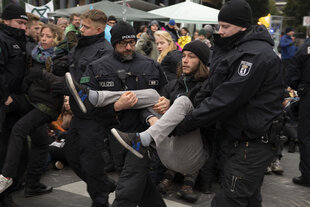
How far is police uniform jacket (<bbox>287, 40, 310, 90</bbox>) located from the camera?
5914mm

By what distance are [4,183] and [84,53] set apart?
1640 mm

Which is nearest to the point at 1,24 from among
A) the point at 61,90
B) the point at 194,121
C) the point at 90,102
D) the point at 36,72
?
the point at 36,72

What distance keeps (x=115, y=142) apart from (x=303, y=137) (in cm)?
340

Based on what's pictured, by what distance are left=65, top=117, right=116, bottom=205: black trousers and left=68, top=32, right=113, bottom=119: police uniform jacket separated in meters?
0.17

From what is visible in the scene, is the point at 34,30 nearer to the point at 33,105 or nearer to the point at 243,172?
the point at 33,105

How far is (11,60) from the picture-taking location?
4.49m

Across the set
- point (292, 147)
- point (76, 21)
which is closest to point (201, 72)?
point (76, 21)

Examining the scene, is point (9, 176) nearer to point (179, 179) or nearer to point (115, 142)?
point (115, 142)

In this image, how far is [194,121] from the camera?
10.6ft

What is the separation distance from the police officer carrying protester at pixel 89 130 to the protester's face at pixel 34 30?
94 cm

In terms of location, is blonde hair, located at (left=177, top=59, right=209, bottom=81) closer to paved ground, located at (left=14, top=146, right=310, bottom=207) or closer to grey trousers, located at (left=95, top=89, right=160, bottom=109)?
grey trousers, located at (left=95, top=89, right=160, bottom=109)

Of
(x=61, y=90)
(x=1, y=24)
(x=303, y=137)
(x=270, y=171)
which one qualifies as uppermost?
(x=1, y=24)

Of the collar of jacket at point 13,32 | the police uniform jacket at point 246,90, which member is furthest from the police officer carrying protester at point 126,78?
the collar of jacket at point 13,32

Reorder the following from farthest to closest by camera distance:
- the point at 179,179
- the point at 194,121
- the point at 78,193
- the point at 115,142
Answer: the point at 179,179 < the point at 78,193 < the point at 115,142 < the point at 194,121
